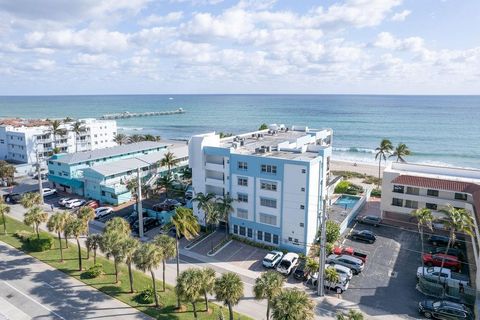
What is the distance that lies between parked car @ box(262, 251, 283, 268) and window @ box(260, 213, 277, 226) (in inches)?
192

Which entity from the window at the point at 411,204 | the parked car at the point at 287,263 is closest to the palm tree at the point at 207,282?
the parked car at the point at 287,263

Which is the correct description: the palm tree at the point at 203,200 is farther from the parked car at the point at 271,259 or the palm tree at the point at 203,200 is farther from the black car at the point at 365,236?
the black car at the point at 365,236

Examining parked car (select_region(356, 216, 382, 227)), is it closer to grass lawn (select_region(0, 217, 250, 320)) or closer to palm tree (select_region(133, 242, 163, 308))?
grass lawn (select_region(0, 217, 250, 320))

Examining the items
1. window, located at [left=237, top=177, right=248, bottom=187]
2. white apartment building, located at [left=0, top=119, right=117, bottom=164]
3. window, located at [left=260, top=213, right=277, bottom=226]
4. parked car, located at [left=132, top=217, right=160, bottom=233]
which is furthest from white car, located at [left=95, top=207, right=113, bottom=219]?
white apartment building, located at [left=0, top=119, right=117, bottom=164]

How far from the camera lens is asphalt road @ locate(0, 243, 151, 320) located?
31609 millimetres

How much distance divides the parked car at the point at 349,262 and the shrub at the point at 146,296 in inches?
830

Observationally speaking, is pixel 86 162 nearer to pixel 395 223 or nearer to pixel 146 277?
pixel 146 277

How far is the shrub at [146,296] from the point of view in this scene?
33431mm

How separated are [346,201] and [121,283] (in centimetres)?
4160

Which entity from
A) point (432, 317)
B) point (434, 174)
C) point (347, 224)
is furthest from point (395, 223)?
point (432, 317)

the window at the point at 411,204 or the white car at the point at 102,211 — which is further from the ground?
the window at the point at 411,204

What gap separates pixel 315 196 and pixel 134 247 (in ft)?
79.3

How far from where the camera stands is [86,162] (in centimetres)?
7119

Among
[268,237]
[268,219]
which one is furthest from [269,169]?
[268,237]
